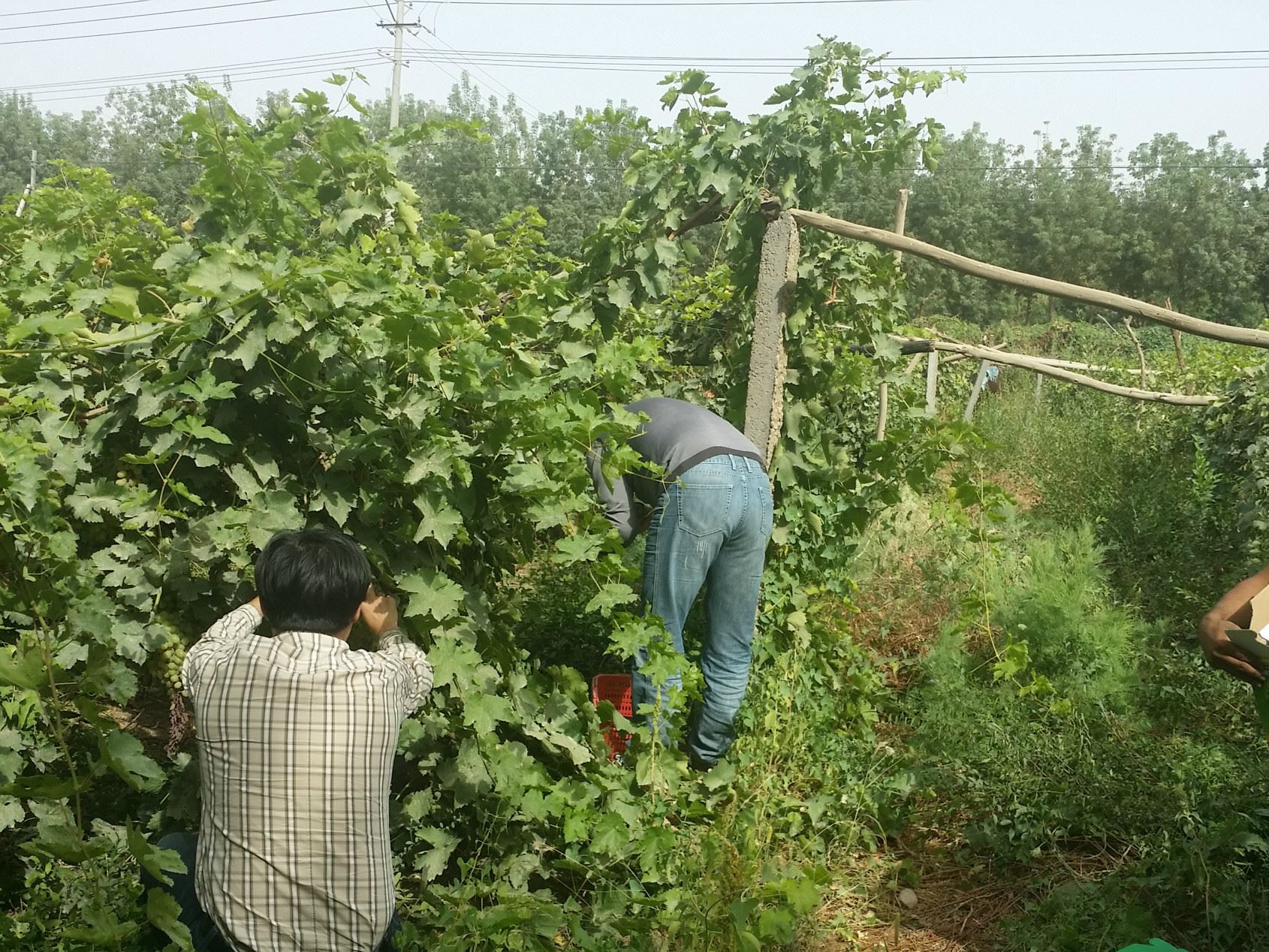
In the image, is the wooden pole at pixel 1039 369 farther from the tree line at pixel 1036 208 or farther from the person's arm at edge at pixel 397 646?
the tree line at pixel 1036 208

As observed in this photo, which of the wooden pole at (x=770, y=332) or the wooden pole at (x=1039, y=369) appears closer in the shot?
the wooden pole at (x=770, y=332)

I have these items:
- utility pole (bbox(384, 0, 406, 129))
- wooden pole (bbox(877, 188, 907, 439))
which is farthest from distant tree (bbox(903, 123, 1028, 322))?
wooden pole (bbox(877, 188, 907, 439))

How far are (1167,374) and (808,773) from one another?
6.83 m

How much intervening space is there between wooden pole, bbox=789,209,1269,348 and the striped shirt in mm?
2188

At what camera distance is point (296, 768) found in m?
2.17

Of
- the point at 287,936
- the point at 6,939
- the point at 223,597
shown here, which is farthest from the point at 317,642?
the point at 6,939

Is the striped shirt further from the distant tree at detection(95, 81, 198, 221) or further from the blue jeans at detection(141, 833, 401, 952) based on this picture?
the distant tree at detection(95, 81, 198, 221)

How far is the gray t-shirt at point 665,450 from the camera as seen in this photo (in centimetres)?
355

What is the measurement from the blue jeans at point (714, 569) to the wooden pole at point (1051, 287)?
997 mm

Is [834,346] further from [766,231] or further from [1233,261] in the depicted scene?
[1233,261]

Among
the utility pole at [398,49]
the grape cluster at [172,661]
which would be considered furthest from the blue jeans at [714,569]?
the utility pole at [398,49]

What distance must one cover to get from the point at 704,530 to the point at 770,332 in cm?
Result: 120

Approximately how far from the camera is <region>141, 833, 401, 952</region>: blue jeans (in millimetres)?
2299

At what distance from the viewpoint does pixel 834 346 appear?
4.78 meters
